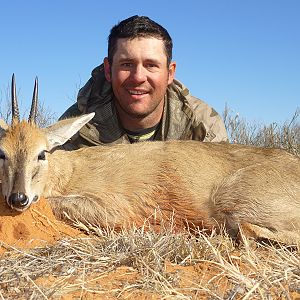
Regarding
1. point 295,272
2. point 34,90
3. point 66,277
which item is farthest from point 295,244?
point 34,90

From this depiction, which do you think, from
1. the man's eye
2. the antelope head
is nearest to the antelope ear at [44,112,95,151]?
the antelope head

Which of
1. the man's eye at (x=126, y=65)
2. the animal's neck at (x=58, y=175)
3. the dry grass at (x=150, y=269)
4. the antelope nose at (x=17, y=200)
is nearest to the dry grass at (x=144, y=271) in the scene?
the dry grass at (x=150, y=269)

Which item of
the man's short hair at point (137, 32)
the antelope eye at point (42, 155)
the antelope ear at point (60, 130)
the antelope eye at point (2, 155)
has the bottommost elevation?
the antelope eye at point (42, 155)

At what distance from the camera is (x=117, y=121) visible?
7914mm

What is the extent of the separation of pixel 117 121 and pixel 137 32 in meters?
1.44

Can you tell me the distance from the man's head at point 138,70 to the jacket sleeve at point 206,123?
2.49 ft

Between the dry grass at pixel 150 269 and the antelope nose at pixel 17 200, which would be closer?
the dry grass at pixel 150 269

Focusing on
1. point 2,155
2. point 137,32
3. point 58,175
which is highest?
point 137,32

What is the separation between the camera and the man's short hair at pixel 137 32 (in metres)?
7.69

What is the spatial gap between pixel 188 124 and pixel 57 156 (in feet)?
9.66

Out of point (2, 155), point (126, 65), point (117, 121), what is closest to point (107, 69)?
point (126, 65)

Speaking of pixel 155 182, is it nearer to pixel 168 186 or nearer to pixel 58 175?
pixel 168 186

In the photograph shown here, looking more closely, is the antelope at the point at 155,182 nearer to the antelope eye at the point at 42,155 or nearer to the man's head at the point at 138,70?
the antelope eye at the point at 42,155

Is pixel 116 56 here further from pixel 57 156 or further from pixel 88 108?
pixel 57 156
